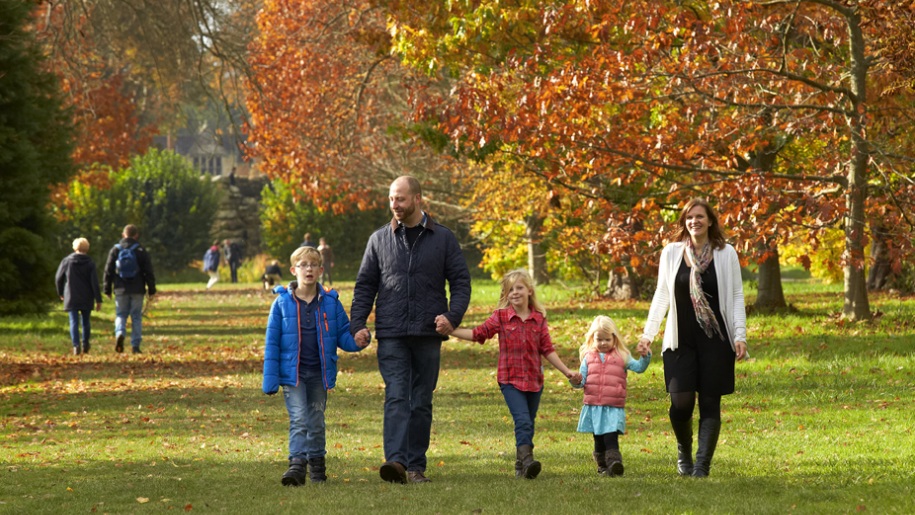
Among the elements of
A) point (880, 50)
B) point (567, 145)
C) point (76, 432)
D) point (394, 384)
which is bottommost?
point (76, 432)

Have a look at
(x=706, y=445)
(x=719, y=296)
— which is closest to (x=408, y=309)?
(x=719, y=296)

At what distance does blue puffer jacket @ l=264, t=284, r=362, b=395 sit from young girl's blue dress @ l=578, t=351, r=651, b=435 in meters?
1.66

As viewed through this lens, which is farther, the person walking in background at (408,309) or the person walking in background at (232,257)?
the person walking in background at (232,257)

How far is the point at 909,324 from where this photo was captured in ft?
62.2

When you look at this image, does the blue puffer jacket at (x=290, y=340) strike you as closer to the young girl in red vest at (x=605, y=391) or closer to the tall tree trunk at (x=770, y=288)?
the young girl in red vest at (x=605, y=391)

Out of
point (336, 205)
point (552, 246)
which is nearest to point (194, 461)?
point (552, 246)

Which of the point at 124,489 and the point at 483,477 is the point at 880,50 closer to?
the point at 483,477

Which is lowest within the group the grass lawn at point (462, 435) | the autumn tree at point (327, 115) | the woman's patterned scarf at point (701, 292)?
the grass lawn at point (462, 435)

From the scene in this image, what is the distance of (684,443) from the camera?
29.2 ft

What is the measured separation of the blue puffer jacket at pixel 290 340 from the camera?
29.2 ft

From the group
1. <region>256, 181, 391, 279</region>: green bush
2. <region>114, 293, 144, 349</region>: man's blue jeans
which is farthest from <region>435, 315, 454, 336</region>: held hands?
<region>256, 181, 391, 279</region>: green bush

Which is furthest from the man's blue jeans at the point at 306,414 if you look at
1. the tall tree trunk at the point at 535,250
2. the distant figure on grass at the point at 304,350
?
the tall tree trunk at the point at 535,250

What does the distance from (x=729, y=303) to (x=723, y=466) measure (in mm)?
1552

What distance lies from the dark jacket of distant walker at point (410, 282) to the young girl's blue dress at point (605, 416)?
3.65ft
